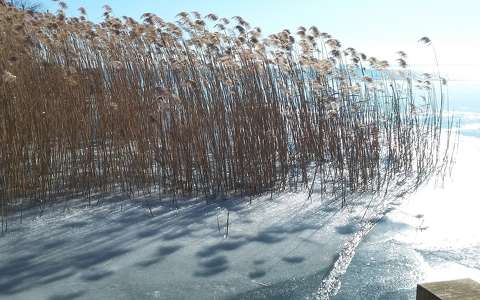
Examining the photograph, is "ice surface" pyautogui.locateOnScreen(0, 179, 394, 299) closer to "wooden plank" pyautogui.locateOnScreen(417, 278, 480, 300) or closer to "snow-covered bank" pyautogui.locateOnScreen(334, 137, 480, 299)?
"snow-covered bank" pyautogui.locateOnScreen(334, 137, 480, 299)

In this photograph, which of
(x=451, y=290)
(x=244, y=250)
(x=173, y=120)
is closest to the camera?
(x=451, y=290)

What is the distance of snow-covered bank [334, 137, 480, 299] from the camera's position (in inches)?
71.3

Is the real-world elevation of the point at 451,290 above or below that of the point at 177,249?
above

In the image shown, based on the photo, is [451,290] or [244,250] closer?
[451,290]

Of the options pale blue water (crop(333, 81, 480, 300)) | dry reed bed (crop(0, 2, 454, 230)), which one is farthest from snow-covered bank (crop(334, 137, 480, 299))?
dry reed bed (crop(0, 2, 454, 230))

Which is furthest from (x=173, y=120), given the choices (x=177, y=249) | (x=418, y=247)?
(x=418, y=247)

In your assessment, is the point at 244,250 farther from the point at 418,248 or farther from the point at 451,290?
the point at 451,290

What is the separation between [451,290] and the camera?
1.05 metres

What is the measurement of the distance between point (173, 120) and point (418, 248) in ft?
4.56

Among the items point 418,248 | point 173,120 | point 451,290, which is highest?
point 173,120

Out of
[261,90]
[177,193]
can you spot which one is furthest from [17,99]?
[261,90]

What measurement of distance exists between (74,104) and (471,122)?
19.9 feet

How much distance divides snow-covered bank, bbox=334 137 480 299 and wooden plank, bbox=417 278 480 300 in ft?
2.11

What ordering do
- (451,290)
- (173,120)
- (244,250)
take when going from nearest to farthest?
(451,290) < (244,250) < (173,120)
